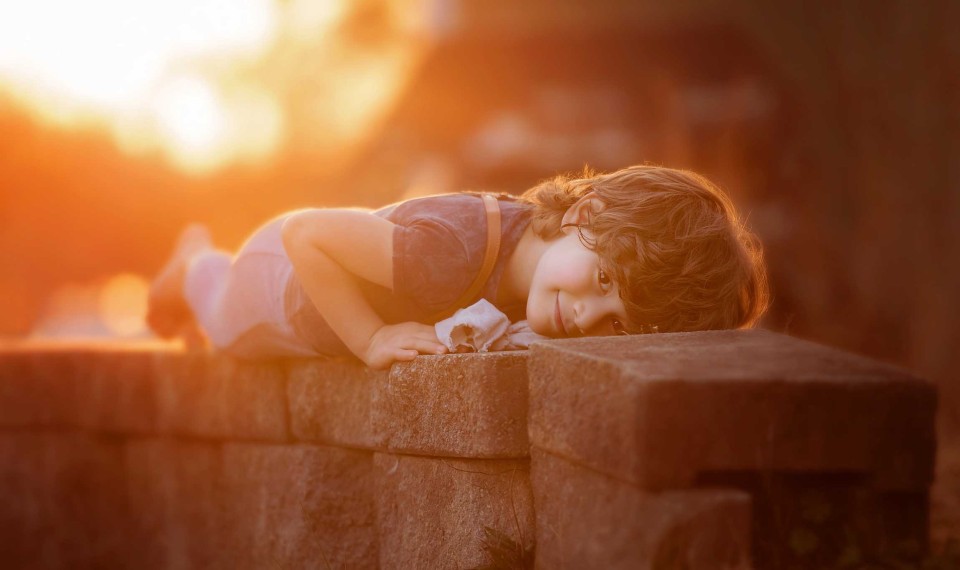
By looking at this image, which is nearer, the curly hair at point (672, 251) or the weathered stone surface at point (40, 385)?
the curly hair at point (672, 251)

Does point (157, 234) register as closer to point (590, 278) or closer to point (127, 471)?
point (127, 471)

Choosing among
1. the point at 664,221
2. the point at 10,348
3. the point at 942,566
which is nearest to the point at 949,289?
the point at 664,221

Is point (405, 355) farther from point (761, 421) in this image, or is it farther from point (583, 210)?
point (761, 421)

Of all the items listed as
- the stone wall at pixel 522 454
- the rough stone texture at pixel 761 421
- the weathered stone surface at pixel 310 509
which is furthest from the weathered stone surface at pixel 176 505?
the rough stone texture at pixel 761 421

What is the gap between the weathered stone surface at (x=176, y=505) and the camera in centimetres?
389

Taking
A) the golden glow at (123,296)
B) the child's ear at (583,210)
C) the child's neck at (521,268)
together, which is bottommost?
the golden glow at (123,296)

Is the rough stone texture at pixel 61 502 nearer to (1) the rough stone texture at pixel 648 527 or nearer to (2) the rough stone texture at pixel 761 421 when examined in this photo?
(1) the rough stone texture at pixel 648 527

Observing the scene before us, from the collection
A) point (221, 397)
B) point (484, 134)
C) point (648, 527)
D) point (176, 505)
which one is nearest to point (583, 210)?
point (648, 527)

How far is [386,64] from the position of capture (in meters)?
14.1

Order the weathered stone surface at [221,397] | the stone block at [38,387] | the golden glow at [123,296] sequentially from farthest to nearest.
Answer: the golden glow at [123,296] → the stone block at [38,387] → the weathered stone surface at [221,397]

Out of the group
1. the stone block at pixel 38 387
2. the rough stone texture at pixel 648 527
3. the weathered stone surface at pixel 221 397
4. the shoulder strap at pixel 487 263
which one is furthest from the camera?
the stone block at pixel 38 387

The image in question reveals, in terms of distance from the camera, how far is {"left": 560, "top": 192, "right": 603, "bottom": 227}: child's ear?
298cm

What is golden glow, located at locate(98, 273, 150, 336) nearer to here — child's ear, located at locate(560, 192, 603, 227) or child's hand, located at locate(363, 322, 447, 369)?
child's hand, located at locate(363, 322, 447, 369)

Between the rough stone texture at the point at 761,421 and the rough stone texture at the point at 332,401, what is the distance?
43.8 inches
